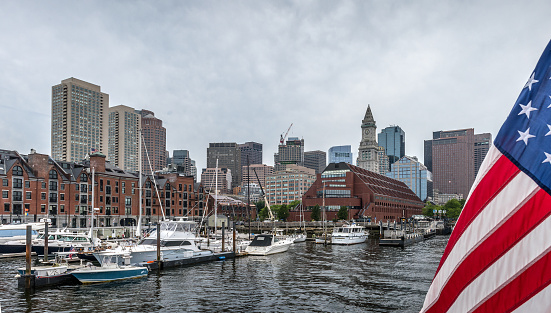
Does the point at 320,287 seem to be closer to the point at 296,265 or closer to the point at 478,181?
the point at 296,265

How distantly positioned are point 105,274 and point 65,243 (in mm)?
22664

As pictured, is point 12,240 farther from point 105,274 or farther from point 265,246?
point 265,246

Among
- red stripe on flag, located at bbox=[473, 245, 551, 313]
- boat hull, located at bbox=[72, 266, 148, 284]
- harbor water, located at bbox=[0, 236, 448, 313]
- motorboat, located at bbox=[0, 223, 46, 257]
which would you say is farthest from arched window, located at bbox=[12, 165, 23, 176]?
red stripe on flag, located at bbox=[473, 245, 551, 313]

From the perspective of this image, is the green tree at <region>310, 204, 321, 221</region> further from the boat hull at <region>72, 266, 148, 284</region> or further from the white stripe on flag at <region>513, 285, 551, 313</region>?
the white stripe on flag at <region>513, 285, 551, 313</region>

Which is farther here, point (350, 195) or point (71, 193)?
point (350, 195)

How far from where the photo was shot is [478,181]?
17.9ft

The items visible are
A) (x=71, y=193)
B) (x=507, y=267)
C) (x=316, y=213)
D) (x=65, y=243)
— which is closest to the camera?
(x=507, y=267)

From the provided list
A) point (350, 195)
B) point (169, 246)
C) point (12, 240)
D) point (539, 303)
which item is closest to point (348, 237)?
point (169, 246)

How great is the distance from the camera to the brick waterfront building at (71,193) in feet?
283

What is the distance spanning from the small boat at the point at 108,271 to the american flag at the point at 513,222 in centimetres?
3765

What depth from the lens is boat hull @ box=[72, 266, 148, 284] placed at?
3716 centimetres

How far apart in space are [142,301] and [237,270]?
16.9m

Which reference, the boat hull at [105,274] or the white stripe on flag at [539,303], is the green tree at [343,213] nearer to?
the boat hull at [105,274]

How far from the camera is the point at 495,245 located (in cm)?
521
